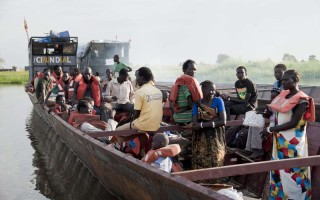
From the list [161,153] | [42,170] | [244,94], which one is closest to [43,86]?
[42,170]

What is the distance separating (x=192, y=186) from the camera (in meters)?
2.68

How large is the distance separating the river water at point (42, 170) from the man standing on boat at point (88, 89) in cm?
111

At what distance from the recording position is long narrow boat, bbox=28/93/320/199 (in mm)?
2863

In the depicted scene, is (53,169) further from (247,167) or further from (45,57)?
(45,57)

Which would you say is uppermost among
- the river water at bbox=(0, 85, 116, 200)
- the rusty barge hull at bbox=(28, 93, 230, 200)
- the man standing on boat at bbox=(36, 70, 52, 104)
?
the man standing on boat at bbox=(36, 70, 52, 104)

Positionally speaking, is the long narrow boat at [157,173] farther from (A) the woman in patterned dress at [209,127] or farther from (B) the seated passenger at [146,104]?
(A) the woman in patterned dress at [209,127]

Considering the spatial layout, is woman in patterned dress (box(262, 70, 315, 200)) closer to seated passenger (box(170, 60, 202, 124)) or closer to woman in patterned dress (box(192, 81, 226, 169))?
woman in patterned dress (box(192, 81, 226, 169))

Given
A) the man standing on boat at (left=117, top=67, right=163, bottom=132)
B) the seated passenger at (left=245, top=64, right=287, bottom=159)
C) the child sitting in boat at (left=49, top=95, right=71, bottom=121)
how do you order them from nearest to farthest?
the man standing on boat at (left=117, top=67, right=163, bottom=132) < the seated passenger at (left=245, top=64, right=287, bottom=159) < the child sitting in boat at (left=49, top=95, right=71, bottom=121)

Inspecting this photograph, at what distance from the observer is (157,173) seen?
3.16 meters

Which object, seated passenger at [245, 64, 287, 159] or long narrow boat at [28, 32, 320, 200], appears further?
seated passenger at [245, 64, 287, 159]

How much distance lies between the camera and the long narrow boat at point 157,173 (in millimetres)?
2863

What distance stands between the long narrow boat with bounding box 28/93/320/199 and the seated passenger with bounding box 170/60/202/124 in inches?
10.4

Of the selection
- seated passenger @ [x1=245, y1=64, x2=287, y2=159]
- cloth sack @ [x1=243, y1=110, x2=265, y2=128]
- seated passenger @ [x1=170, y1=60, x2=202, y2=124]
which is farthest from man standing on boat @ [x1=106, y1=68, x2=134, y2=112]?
cloth sack @ [x1=243, y1=110, x2=265, y2=128]

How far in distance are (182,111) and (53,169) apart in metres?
3.70
